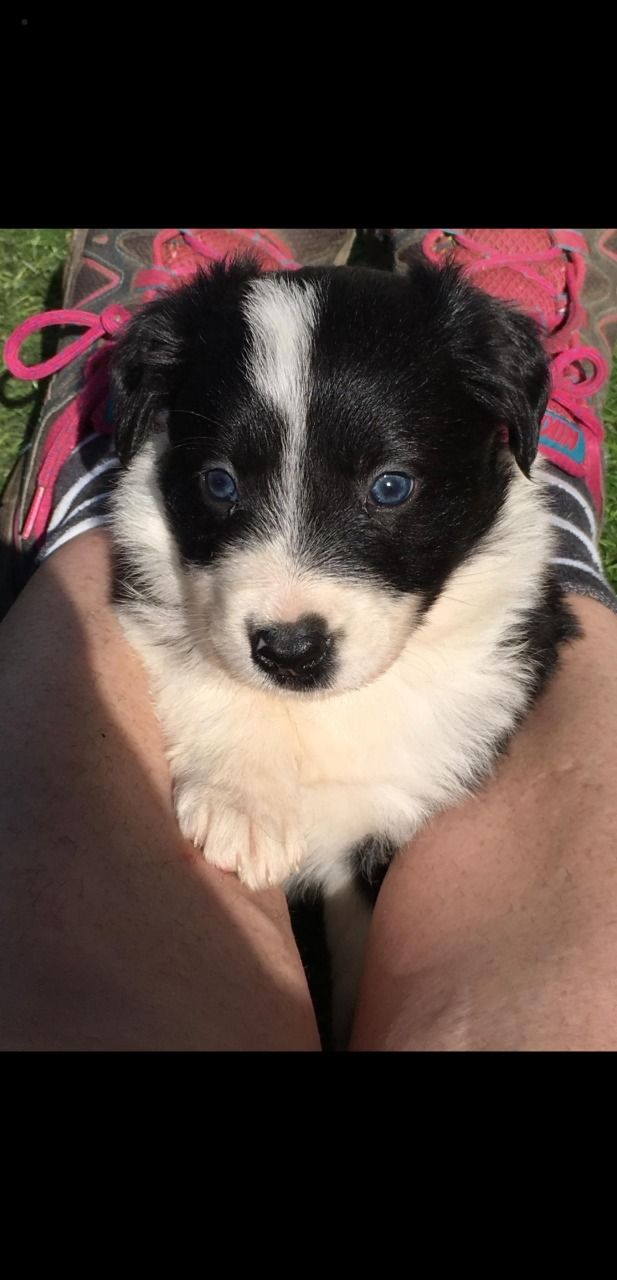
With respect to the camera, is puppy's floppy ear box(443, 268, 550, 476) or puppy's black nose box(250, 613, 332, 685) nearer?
puppy's black nose box(250, 613, 332, 685)

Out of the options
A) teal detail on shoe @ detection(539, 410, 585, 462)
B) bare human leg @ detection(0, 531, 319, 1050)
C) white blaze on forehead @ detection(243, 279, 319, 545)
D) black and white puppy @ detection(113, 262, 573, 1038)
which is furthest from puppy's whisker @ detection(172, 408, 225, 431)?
teal detail on shoe @ detection(539, 410, 585, 462)

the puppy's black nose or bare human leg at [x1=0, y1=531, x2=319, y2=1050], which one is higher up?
the puppy's black nose

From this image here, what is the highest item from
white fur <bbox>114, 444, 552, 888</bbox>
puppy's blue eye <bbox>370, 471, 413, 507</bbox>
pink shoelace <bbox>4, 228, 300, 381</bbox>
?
pink shoelace <bbox>4, 228, 300, 381</bbox>

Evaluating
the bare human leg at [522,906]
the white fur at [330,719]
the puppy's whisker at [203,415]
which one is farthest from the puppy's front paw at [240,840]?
the puppy's whisker at [203,415]

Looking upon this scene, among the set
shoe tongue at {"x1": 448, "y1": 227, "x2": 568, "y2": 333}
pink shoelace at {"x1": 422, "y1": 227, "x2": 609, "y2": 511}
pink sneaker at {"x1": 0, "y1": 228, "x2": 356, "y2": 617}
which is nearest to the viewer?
pink sneaker at {"x1": 0, "y1": 228, "x2": 356, "y2": 617}

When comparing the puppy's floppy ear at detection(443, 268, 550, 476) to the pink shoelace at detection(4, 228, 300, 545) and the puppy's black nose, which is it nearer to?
the puppy's black nose

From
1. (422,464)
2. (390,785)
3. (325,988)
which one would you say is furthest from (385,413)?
(325,988)

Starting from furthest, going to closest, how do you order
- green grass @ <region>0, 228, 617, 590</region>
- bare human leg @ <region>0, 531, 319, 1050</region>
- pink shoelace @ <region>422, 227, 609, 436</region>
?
1. green grass @ <region>0, 228, 617, 590</region>
2. pink shoelace @ <region>422, 227, 609, 436</region>
3. bare human leg @ <region>0, 531, 319, 1050</region>

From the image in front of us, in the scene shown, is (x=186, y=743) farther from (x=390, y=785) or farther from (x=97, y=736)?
(x=390, y=785)

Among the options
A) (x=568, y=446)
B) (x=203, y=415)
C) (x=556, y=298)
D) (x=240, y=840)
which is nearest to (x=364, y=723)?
(x=240, y=840)
